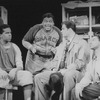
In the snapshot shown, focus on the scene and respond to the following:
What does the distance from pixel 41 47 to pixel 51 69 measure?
1.10 feet

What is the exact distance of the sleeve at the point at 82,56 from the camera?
489 centimetres

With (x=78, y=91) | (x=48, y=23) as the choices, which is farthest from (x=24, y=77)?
(x=48, y=23)

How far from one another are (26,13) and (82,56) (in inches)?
62.0

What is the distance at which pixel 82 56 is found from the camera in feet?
16.2

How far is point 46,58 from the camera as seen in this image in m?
5.22

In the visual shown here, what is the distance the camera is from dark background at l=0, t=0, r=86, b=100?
6.09 m

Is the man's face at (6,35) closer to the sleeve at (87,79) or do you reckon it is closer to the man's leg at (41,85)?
the man's leg at (41,85)

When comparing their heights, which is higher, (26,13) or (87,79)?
(26,13)

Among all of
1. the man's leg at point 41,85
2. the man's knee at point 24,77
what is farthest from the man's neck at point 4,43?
the man's leg at point 41,85

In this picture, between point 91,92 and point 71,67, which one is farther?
point 71,67

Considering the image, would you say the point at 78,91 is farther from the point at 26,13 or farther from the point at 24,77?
the point at 26,13

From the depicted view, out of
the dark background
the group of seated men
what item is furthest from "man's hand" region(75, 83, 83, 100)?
the dark background

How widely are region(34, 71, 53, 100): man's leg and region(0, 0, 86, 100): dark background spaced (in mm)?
1376

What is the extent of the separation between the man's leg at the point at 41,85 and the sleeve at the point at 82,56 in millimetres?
396
